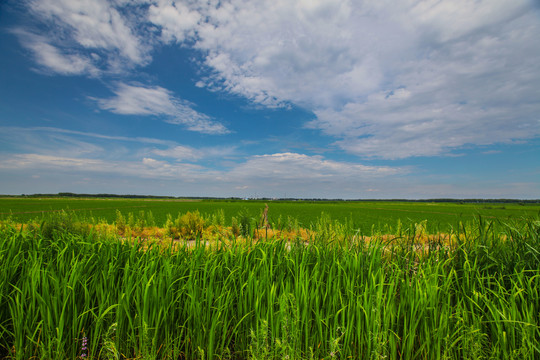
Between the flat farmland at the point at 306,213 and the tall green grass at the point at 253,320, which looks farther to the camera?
the flat farmland at the point at 306,213

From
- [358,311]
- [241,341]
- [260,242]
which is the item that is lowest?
[241,341]

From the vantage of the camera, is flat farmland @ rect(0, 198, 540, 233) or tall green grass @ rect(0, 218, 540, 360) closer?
tall green grass @ rect(0, 218, 540, 360)

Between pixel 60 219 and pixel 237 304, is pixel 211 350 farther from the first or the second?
pixel 60 219

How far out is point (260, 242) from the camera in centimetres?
331

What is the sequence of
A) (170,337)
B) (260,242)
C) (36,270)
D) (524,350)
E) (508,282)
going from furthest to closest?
(260,242), (508,282), (36,270), (170,337), (524,350)

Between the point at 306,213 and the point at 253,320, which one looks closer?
the point at 253,320

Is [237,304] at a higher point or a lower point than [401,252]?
lower

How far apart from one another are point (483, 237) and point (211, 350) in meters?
3.98

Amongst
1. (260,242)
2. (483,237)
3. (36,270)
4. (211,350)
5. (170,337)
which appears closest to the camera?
(211,350)

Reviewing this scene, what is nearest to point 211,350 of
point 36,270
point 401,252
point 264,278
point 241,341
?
point 241,341

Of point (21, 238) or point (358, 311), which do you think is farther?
point (21, 238)

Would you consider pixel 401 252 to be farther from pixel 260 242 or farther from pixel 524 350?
pixel 260 242

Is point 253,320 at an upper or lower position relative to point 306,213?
upper

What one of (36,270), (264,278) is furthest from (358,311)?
(36,270)
